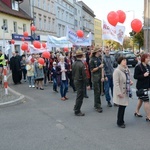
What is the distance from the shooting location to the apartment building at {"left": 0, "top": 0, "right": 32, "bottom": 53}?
3209 cm

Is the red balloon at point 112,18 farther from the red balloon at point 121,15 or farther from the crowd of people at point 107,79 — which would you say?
the crowd of people at point 107,79

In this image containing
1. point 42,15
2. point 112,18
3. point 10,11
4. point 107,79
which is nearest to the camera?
point 107,79

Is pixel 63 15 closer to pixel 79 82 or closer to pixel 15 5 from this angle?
pixel 15 5

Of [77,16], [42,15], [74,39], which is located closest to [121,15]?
[74,39]

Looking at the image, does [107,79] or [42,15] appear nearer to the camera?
[107,79]

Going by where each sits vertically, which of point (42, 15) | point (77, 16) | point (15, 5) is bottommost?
point (42, 15)

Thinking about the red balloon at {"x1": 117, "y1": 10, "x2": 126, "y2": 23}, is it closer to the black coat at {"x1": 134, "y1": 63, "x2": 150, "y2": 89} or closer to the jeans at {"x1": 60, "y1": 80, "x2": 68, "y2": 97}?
the jeans at {"x1": 60, "y1": 80, "x2": 68, "y2": 97}

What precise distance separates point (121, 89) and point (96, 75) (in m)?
1.81

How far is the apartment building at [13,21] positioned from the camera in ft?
105

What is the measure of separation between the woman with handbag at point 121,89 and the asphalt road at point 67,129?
11.5 inches

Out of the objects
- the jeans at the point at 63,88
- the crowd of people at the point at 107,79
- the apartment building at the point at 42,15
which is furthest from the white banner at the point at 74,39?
the apartment building at the point at 42,15

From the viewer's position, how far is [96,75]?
8.00 meters

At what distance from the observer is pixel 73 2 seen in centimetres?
6500

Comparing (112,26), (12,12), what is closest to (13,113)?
(112,26)
